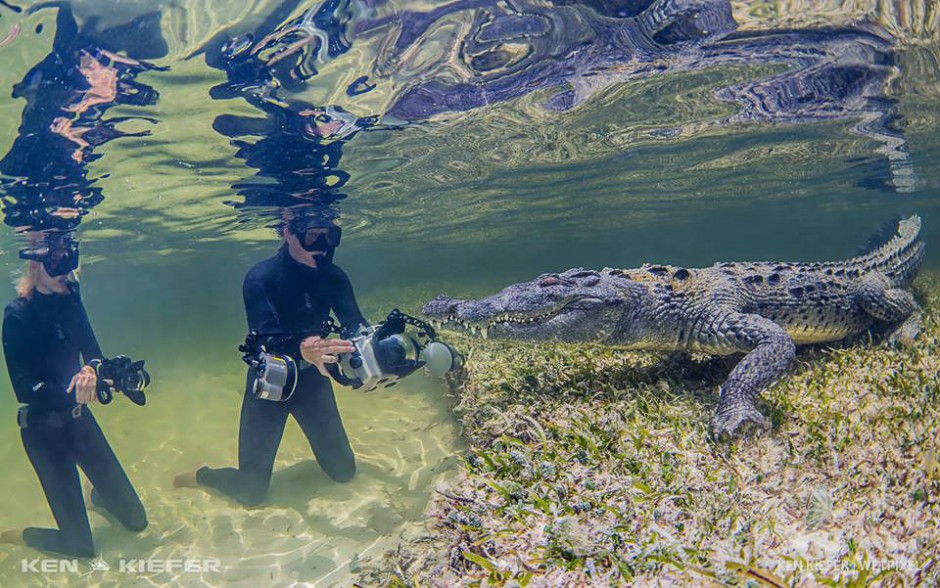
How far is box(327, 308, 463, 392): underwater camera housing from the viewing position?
4445mm

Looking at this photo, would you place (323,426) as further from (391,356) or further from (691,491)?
(691,491)

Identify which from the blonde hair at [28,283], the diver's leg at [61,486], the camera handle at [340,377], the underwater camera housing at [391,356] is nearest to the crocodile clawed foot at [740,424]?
the underwater camera housing at [391,356]

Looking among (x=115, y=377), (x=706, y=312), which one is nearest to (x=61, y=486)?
(x=115, y=377)

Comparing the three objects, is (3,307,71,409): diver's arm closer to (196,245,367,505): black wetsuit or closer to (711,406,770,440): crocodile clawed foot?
(196,245,367,505): black wetsuit

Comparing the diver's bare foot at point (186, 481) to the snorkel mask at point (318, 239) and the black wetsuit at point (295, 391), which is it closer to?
the black wetsuit at point (295, 391)

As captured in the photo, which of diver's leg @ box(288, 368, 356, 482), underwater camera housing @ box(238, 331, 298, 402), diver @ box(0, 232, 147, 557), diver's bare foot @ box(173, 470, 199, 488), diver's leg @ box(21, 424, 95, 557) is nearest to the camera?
underwater camera housing @ box(238, 331, 298, 402)

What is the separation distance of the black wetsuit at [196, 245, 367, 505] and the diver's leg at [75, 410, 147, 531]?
2.97ft

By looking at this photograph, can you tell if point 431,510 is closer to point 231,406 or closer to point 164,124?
point 164,124

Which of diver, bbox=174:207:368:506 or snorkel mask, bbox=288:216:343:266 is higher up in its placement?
snorkel mask, bbox=288:216:343:266

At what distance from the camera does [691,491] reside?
102 inches

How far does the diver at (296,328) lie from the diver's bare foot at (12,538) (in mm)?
2203

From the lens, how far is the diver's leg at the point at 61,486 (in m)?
5.43

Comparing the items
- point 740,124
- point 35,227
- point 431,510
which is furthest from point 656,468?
point 35,227

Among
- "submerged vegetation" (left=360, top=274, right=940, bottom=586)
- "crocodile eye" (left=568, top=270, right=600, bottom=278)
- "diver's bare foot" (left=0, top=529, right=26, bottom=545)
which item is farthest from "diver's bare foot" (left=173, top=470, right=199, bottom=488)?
"crocodile eye" (left=568, top=270, right=600, bottom=278)
